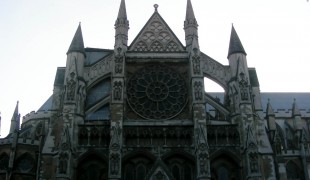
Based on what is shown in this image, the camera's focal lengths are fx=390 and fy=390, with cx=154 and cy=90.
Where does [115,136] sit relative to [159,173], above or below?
above

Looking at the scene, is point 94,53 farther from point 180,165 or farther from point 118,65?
point 180,165

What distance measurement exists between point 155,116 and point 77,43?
885 cm

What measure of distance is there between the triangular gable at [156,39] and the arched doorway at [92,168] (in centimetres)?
951

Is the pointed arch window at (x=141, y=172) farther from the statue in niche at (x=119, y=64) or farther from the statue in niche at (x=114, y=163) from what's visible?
the statue in niche at (x=119, y=64)

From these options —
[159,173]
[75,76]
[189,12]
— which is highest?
[189,12]

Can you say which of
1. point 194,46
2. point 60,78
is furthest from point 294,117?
point 60,78

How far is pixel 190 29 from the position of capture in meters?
32.1

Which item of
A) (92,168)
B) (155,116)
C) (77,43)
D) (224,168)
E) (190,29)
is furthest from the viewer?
(190,29)

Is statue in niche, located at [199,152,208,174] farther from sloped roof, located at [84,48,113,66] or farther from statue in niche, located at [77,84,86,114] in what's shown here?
sloped roof, located at [84,48,113,66]

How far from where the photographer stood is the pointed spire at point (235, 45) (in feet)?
103

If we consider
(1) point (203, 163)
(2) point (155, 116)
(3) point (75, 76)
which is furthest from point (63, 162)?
(1) point (203, 163)

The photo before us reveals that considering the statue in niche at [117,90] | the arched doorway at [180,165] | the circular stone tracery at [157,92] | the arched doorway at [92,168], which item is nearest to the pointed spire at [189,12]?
the circular stone tracery at [157,92]

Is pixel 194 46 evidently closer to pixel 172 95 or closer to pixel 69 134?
pixel 172 95

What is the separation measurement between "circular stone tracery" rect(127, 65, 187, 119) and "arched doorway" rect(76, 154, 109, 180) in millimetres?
4585
